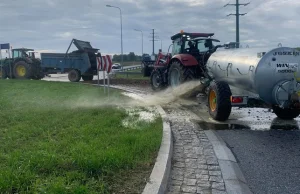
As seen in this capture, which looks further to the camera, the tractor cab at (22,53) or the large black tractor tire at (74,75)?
the tractor cab at (22,53)

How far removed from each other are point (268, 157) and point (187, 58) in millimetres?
7942

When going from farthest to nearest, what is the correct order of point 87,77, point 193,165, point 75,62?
point 87,77
point 75,62
point 193,165

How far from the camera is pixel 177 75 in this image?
47.0 ft

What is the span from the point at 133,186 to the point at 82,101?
8849mm

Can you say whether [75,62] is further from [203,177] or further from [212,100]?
[203,177]

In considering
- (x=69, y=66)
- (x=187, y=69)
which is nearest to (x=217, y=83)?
(x=187, y=69)

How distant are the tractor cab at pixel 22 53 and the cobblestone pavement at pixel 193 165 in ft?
78.2

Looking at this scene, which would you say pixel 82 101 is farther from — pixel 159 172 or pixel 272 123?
pixel 159 172

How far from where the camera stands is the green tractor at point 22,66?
27.7 meters

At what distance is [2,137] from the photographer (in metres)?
6.55

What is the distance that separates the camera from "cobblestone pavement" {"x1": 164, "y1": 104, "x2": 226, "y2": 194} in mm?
4574

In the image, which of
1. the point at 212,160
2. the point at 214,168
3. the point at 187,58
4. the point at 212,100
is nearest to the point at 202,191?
the point at 214,168

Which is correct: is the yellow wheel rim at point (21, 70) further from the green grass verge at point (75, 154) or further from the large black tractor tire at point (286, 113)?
the large black tractor tire at point (286, 113)

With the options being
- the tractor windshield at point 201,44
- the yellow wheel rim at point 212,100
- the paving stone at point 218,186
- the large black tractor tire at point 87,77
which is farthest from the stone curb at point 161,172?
the large black tractor tire at point 87,77
